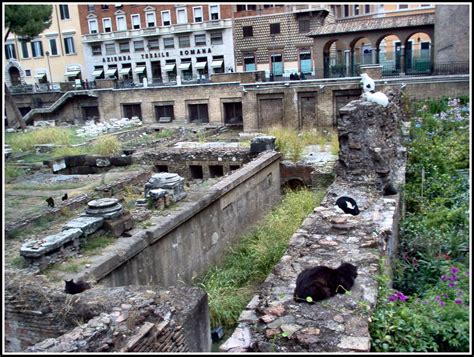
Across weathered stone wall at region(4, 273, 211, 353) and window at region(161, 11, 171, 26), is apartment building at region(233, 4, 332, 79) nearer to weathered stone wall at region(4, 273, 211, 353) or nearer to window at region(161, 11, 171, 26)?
window at region(161, 11, 171, 26)

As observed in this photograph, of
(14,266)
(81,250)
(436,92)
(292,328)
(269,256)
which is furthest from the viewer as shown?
(436,92)

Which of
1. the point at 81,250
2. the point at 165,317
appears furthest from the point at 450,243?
the point at 81,250

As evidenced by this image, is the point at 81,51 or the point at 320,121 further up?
the point at 81,51

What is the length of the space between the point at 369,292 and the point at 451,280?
1216 millimetres

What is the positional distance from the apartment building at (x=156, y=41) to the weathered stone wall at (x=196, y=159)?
2177cm

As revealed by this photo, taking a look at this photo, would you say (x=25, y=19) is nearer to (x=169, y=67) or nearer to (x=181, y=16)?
(x=169, y=67)

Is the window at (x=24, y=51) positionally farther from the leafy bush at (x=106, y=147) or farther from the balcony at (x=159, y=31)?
the leafy bush at (x=106, y=147)

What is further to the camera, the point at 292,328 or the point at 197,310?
the point at 197,310

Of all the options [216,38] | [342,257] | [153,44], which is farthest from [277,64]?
[342,257]

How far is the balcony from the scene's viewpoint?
38219 mm

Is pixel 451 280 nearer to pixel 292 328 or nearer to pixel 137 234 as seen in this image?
pixel 292 328

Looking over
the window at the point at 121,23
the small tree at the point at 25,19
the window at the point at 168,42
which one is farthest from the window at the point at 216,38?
the small tree at the point at 25,19

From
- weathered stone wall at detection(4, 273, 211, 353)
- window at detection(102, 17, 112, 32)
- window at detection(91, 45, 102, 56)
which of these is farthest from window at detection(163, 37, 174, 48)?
weathered stone wall at detection(4, 273, 211, 353)

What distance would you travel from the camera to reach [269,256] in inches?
383
